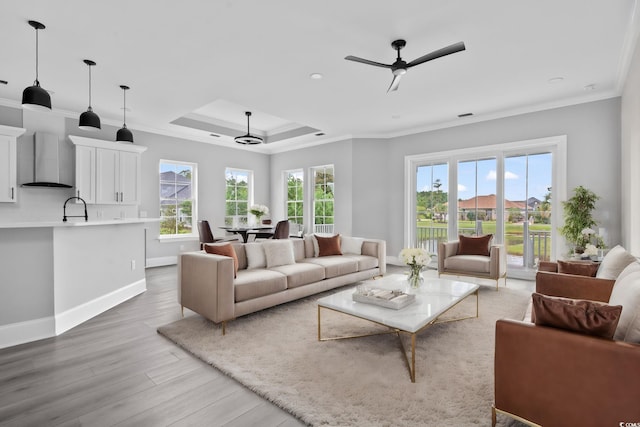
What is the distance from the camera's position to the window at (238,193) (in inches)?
314

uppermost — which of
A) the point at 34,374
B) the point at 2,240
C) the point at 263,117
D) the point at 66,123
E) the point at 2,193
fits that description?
the point at 263,117

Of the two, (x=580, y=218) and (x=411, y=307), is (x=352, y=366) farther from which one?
(x=580, y=218)

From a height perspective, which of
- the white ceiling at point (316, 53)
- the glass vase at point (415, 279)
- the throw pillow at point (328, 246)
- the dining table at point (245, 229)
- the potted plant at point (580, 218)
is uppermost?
the white ceiling at point (316, 53)

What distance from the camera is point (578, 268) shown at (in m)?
3.03

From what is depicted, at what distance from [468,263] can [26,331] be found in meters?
5.29

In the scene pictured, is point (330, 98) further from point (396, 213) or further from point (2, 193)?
point (2, 193)

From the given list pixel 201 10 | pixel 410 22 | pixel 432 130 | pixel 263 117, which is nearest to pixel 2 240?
pixel 201 10

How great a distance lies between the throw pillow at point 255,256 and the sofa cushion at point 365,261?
1.45 meters

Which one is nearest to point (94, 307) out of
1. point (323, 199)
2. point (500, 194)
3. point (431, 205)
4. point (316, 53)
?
point (316, 53)

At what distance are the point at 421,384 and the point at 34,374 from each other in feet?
9.12

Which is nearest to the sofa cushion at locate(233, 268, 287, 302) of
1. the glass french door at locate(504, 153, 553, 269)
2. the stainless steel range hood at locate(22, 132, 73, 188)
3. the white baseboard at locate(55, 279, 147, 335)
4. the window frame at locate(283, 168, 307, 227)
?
the white baseboard at locate(55, 279, 147, 335)

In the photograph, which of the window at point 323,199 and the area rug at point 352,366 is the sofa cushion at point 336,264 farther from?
the window at point 323,199

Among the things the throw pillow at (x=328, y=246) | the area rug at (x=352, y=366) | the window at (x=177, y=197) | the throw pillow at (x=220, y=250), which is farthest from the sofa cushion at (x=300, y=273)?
the window at (x=177, y=197)

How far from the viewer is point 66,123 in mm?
5445
